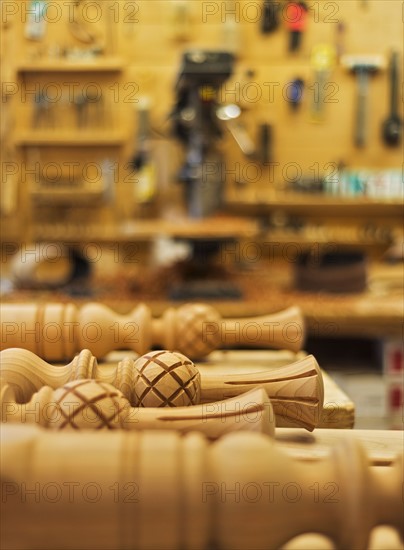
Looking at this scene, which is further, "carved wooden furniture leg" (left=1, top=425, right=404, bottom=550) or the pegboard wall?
the pegboard wall

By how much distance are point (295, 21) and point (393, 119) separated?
69cm

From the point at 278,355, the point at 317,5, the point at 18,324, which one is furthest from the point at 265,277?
the point at 18,324

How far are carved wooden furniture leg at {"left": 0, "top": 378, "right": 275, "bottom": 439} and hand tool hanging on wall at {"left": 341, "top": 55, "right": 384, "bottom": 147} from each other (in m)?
3.01

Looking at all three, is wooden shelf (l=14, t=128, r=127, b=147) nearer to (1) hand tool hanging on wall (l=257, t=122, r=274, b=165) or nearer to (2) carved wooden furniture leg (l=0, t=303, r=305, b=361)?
(1) hand tool hanging on wall (l=257, t=122, r=274, b=165)

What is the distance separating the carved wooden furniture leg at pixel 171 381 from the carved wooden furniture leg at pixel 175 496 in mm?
162

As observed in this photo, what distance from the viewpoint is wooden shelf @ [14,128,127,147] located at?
334cm

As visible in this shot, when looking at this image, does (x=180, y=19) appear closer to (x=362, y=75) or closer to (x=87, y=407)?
(x=362, y=75)

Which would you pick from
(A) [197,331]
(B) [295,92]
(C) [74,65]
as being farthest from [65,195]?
(A) [197,331]

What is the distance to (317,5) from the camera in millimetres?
3318

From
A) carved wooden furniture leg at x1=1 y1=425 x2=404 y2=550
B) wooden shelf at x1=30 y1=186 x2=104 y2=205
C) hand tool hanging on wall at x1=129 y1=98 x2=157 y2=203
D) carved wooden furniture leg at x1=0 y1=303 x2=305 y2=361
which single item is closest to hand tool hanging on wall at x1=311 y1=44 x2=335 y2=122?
hand tool hanging on wall at x1=129 y1=98 x2=157 y2=203

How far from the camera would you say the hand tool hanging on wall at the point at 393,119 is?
3266 millimetres

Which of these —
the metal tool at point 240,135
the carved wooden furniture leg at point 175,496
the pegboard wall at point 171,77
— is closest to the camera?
the carved wooden furniture leg at point 175,496

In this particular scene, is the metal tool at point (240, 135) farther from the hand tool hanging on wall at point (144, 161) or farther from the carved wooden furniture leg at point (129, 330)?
the carved wooden furniture leg at point (129, 330)

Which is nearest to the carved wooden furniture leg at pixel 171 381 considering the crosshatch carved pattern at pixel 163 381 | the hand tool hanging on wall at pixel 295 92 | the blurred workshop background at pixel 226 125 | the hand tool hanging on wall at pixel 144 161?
the crosshatch carved pattern at pixel 163 381
